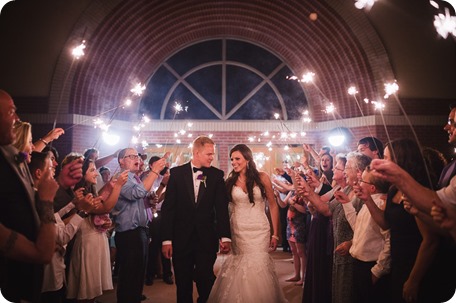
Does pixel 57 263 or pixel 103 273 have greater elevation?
pixel 57 263

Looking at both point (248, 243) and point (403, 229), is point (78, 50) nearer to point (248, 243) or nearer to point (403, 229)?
point (248, 243)

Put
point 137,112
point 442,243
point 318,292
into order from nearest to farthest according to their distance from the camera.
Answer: point 442,243 < point 318,292 < point 137,112

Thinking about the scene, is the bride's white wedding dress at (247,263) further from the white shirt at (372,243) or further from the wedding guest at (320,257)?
the white shirt at (372,243)

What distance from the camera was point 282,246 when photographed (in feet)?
33.8

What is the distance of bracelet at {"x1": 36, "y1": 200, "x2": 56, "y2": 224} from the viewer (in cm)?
225

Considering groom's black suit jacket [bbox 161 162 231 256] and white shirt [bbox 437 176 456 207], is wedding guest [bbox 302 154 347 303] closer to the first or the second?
groom's black suit jacket [bbox 161 162 231 256]

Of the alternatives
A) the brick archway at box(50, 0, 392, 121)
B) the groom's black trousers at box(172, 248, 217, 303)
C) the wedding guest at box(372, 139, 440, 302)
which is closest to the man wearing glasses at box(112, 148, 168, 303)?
the groom's black trousers at box(172, 248, 217, 303)

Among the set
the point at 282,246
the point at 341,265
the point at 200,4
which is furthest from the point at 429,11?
the point at 341,265

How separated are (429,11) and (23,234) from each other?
9709 mm

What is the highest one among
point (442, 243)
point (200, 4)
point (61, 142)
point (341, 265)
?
point (200, 4)

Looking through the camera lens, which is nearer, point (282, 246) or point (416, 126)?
point (416, 126)

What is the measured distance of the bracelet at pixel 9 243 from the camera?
6.83 feet

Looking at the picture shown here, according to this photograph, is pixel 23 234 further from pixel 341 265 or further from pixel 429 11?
pixel 429 11

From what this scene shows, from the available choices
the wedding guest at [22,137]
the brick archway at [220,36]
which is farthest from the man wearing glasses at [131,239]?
the brick archway at [220,36]
